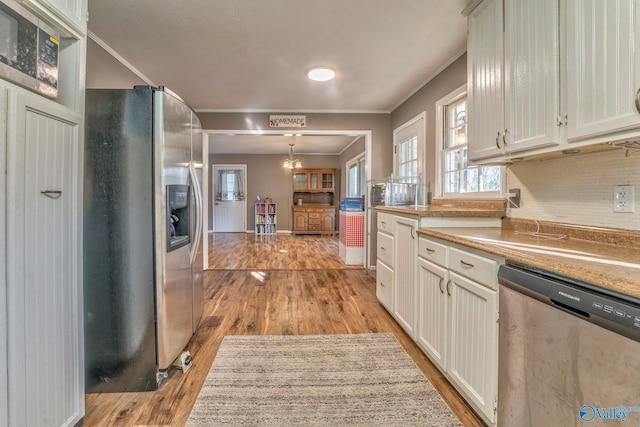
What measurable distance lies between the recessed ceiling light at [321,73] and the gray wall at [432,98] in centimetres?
109

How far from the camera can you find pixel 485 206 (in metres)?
2.26

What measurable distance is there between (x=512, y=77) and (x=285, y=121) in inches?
123

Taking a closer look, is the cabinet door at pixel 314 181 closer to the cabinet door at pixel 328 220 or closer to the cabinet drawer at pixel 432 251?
the cabinet door at pixel 328 220

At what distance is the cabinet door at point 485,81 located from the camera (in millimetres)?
1654

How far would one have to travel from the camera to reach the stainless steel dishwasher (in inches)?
29.7

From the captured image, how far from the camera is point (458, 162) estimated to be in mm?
2812

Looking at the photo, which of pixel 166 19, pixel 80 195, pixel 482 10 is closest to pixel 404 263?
pixel 482 10

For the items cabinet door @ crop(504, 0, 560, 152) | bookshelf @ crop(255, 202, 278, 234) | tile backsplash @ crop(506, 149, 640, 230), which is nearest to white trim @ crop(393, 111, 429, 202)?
tile backsplash @ crop(506, 149, 640, 230)

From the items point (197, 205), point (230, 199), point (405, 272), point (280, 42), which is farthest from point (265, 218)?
point (405, 272)

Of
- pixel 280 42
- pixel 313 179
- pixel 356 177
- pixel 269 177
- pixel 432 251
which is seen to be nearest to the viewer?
pixel 432 251

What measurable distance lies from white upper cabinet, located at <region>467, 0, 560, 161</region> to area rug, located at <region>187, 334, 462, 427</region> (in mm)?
1441

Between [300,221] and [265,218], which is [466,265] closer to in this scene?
[300,221]

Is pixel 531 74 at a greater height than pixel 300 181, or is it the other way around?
pixel 300 181

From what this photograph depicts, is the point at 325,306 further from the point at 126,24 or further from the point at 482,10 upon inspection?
the point at 126,24
